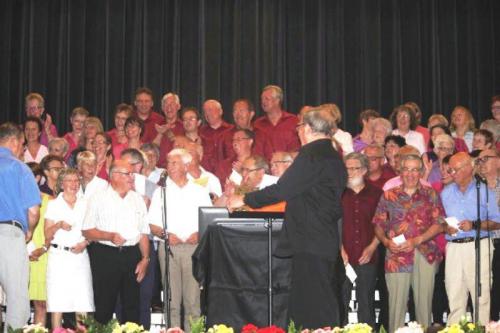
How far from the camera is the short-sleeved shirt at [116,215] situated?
8.26m

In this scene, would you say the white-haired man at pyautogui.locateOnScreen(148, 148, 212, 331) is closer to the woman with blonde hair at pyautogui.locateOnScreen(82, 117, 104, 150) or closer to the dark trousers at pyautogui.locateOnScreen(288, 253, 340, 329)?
the woman with blonde hair at pyautogui.locateOnScreen(82, 117, 104, 150)

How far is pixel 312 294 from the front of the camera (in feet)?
20.9

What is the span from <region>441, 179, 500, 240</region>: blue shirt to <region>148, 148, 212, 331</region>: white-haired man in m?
2.26

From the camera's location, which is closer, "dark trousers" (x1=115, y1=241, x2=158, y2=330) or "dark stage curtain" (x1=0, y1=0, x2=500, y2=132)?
"dark trousers" (x1=115, y1=241, x2=158, y2=330)

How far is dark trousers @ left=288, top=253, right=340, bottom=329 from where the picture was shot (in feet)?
20.7

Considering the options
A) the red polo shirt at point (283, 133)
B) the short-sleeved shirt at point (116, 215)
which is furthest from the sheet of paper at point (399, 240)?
the red polo shirt at point (283, 133)

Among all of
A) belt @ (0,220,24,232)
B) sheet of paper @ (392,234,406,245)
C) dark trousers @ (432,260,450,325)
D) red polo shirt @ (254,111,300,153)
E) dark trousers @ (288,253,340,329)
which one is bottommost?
dark trousers @ (432,260,450,325)

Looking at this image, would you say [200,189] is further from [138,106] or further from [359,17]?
[359,17]

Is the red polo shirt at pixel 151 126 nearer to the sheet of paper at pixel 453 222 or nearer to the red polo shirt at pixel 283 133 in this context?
the red polo shirt at pixel 283 133

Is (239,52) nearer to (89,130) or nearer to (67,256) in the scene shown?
(89,130)

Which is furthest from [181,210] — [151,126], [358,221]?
[151,126]

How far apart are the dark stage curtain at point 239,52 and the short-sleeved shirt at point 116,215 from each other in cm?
494

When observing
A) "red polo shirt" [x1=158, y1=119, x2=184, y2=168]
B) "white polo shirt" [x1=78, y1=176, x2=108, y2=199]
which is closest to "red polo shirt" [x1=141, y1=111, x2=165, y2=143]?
"red polo shirt" [x1=158, y1=119, x2=184, y2=168]

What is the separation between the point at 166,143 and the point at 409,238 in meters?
3.54
